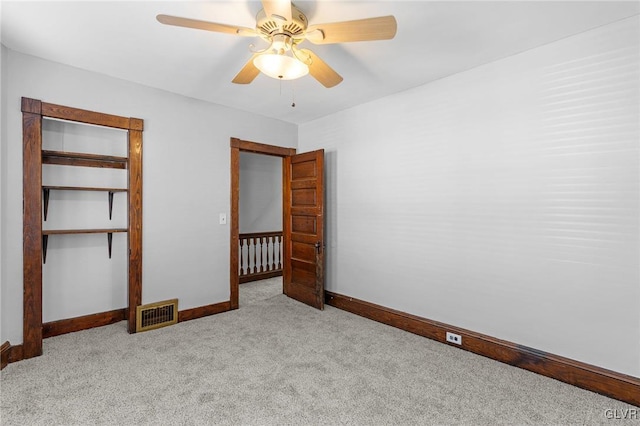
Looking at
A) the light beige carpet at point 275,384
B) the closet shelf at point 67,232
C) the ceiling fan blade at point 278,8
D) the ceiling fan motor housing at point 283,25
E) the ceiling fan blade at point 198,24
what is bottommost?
the light beige carpet at point 275,384

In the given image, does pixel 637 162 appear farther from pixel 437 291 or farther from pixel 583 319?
pixel 437 291

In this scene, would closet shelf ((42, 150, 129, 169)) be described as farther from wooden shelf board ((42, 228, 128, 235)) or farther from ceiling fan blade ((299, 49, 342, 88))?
ceiling fan blade ((299, 49, 342, 88))

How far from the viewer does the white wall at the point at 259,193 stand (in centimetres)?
598

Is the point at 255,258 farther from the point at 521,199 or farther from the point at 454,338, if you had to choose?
the point at 521,199

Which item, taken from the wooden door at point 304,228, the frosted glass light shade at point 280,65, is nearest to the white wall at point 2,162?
the frosted glass light shade at point 280,65

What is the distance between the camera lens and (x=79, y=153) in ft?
9.94

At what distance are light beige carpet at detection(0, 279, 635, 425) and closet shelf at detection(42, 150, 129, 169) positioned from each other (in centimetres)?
168

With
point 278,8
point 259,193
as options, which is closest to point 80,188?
point 278,8

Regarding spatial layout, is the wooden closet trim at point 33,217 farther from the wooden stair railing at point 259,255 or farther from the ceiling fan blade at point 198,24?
the wooden stair railing at point 259,255

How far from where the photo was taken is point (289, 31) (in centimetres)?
199

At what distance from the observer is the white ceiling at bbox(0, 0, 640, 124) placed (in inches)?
80.2

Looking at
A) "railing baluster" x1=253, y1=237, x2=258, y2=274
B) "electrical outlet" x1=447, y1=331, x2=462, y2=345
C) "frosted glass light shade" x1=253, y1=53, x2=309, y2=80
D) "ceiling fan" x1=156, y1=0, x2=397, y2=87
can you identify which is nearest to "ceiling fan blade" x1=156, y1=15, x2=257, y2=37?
"ceiling fan" x1=156, y1=0, x2=397, y2=87

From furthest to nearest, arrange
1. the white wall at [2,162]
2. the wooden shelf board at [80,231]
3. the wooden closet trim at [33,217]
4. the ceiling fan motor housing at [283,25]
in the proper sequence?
1. the wooden shelf board at [80,231]
2. the wooden closet trim at [33,217]
3. the white wall at [2,162]
4. the ceiling fan motor housing at [283,25]

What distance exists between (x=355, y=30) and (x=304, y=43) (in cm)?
80
